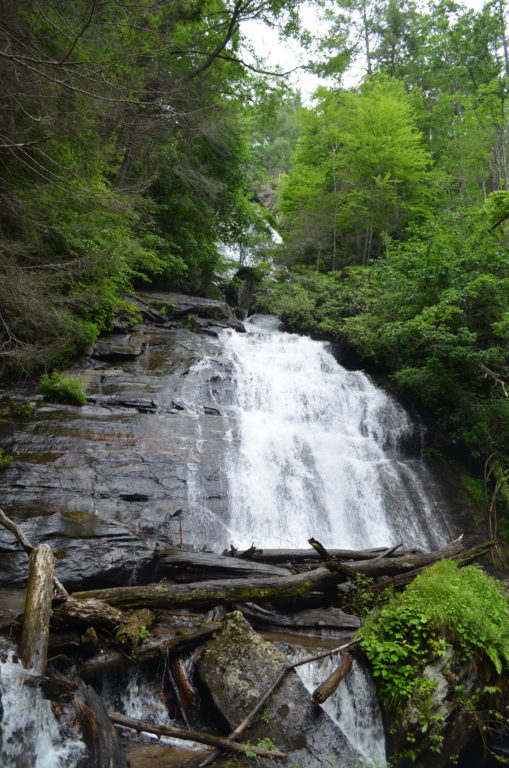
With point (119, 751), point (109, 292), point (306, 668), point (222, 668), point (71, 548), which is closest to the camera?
point (119, 751)

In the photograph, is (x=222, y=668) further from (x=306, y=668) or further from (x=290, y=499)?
(x=290, y=499)

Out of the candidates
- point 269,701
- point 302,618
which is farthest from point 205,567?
point 269,701

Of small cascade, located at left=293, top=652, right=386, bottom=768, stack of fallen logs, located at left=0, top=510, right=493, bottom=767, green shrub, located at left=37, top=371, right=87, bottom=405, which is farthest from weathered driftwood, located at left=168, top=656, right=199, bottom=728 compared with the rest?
green shrub, located at left=37, top=371, right=87, bottom=405

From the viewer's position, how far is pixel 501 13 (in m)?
18.2

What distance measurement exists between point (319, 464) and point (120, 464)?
4.57 m

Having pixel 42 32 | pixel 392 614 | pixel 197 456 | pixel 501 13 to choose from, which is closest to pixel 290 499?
pixel 197 456

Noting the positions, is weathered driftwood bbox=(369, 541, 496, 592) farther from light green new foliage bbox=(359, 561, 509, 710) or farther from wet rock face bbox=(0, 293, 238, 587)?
wet rock face bbox=(0, 293, 238, 587)

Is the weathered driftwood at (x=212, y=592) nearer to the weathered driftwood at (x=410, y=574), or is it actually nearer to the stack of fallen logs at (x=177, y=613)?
the stack of fallen logs at (x=177, y=613)

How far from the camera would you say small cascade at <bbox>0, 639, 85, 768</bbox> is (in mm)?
2859

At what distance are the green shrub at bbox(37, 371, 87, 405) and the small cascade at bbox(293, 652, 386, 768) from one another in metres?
7.00

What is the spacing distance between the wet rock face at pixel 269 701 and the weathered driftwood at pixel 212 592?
2.00 feet

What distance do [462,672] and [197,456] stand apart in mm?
5872

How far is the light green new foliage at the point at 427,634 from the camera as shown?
4297mm

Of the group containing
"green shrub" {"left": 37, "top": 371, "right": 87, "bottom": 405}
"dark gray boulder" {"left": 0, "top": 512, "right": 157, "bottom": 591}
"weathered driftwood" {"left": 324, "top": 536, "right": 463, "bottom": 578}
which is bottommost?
"weathered driftwood" {"left": 324, "top": 536, "right": 463, "bottom": 578}
